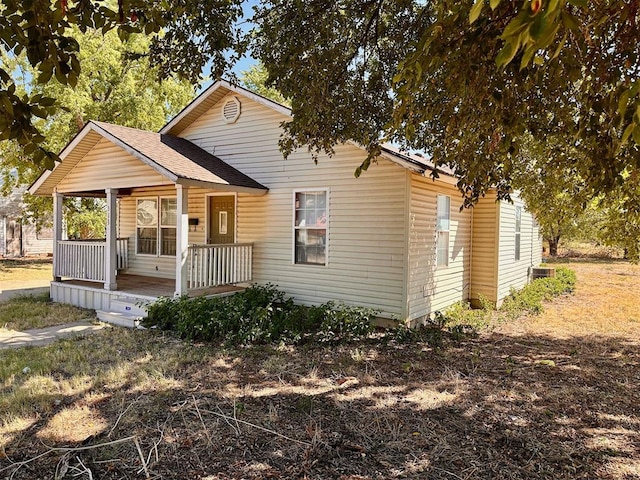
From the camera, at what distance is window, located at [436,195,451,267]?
31.4ft

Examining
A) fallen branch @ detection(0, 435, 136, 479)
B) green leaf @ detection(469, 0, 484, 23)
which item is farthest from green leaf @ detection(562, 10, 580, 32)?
fallen branch @ detection(0, 435, 136, 479)

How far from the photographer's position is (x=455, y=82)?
3.38m

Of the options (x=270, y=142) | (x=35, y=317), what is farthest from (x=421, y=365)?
(x=35, y=317)

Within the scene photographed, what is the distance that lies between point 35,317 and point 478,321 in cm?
949

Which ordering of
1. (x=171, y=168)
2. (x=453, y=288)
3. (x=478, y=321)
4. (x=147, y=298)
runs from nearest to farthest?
(x=171, y=168) → (x=147, y=298) → (x=478, y=321) → (x=453, y=288)

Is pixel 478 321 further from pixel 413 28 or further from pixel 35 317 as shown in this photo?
pixel 35 317

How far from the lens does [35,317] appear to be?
29.2 ft

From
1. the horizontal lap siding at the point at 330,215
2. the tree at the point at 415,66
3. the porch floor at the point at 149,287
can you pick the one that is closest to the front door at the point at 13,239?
the porch floor at the point at 149,287

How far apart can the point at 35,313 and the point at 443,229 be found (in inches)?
364

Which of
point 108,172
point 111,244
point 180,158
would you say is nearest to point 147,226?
point 111,244

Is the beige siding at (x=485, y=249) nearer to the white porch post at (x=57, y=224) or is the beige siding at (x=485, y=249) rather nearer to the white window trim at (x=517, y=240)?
the white window trim at (x=517, y=240)

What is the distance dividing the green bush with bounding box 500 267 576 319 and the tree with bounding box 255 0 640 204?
545cm

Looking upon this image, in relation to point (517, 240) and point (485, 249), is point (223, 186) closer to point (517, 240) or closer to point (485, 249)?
point (485, 249)

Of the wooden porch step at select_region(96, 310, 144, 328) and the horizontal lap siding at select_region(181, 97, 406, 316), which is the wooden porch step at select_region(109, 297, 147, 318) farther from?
the horizontal lap siding at select_region(181, 97, 406, 316)
